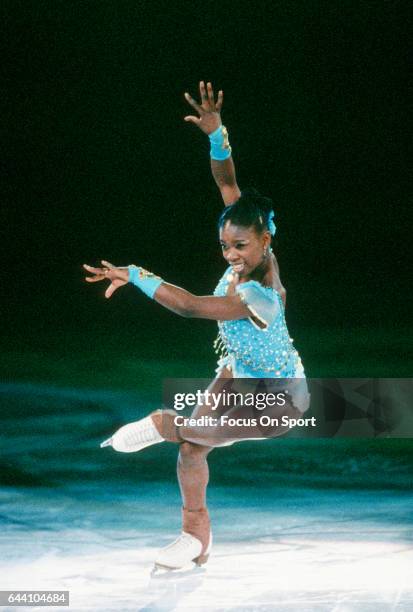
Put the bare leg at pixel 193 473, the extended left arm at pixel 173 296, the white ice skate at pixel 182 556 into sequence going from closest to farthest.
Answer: the extended left arm at pixel 173 296, the white ice skate at pixel 182 556, the bare leg at pixel 193 473

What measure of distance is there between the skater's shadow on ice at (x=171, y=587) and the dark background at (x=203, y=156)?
1083 mm

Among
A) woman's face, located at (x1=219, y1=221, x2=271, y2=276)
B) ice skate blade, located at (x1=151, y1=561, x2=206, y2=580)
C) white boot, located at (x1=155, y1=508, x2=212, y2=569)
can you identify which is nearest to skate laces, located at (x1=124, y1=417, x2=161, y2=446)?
white boot, located at (x1=155, y1=508, x2=212, y2=569)

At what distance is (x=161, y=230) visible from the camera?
175 inches

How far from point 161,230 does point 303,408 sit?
45.9 inches

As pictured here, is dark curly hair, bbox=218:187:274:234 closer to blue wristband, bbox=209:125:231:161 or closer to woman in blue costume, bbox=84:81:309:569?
woman in blue costume, bbox=84:81:309:569

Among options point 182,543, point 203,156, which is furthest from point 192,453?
point 203,156

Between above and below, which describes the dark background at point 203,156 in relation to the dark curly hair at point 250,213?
above

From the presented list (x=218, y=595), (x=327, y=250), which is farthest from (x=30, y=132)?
(x=218, y=595)

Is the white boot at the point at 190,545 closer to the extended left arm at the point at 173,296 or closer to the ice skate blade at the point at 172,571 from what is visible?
the ice skate blade at the point at 172,571

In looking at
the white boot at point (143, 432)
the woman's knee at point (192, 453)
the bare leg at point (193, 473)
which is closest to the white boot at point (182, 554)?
the bare leg at point (193, 473)

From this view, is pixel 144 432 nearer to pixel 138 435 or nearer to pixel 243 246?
pixel 138 435

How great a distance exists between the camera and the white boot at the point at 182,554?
360 cm

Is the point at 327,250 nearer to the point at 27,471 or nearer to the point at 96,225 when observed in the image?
the point at 96,225

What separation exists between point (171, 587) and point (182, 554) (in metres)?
0.17
